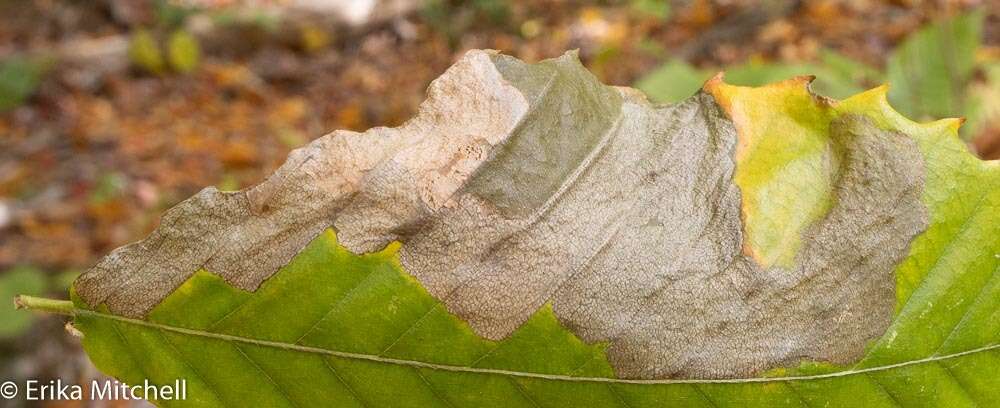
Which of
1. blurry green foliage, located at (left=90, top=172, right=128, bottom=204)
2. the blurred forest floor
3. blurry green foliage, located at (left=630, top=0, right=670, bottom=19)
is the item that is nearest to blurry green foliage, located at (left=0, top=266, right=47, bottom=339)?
the blurred forest floor

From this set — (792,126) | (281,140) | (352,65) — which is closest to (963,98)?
(792,126)

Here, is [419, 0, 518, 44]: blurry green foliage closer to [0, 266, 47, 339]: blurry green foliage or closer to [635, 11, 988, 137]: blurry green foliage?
[635, 11, 988, 137]: blurry green foliage

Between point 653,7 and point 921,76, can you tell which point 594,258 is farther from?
point 653,7

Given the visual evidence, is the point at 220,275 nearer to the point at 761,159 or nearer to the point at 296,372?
the point at 296,372

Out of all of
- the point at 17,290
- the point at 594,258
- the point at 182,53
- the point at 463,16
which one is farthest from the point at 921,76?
the point at 182,53

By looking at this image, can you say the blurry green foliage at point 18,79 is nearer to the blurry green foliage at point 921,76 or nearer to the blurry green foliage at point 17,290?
the blurry green foliage at point 17,290

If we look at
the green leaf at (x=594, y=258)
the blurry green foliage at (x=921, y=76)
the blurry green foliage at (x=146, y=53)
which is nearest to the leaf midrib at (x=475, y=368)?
the green leaf at (x=594, y=258)
